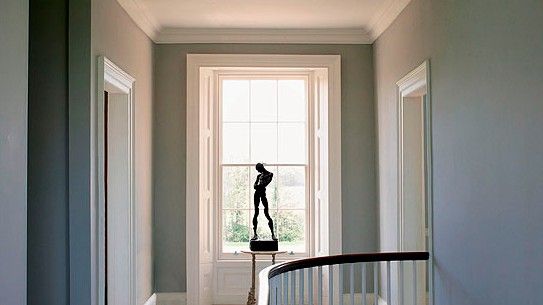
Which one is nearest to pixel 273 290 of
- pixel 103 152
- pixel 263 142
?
pixel 103 152

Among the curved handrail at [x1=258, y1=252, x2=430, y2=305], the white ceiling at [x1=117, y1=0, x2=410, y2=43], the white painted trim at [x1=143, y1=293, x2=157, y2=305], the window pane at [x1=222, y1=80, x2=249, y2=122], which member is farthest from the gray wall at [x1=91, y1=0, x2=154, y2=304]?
the curved handrail at [x1=258, y1=252, x2=430, y2=305]

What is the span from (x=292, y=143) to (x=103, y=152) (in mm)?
3269

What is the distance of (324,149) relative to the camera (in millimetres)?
6852

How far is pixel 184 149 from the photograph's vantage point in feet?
22.0

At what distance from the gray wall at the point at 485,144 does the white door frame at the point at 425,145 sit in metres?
0.09

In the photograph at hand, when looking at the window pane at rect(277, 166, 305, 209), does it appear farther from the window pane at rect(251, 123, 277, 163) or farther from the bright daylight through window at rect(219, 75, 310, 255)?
the window pane at rect(251, 123, 277, 163)

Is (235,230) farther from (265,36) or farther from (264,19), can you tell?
(264,19)

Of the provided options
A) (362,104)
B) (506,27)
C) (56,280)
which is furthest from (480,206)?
(362,104)

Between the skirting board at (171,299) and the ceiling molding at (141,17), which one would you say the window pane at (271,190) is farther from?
the ceiling molding at (141,17)

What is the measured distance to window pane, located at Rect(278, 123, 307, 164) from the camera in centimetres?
747

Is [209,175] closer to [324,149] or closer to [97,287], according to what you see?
[324,149]

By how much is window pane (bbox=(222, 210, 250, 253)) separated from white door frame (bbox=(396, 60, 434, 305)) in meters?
2.32

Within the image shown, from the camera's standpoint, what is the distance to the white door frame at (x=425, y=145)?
4477 mm

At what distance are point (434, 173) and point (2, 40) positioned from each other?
287cm
